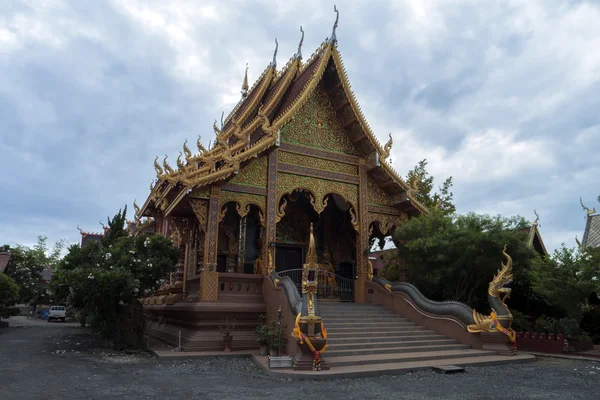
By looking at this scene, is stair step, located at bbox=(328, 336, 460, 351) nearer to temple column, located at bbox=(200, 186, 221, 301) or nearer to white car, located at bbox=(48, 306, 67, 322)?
temple column, located at bbox=(200, 186, 221, 301)

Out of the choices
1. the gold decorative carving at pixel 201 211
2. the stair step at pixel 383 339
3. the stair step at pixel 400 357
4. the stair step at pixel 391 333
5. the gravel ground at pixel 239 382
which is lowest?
the gravel ground at pixel 239 382

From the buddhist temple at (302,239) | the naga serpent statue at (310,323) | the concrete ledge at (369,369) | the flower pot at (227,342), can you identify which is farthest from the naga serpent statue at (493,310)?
the flower pot at (227,342)

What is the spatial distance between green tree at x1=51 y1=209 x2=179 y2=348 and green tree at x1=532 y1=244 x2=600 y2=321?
8.89 m

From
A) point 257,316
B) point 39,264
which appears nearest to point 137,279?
point 257,316

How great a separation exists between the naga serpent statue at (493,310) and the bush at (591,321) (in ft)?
16.1

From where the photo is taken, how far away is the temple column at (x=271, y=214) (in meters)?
11.2

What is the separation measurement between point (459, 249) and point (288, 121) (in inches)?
206

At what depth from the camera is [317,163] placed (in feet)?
41.3

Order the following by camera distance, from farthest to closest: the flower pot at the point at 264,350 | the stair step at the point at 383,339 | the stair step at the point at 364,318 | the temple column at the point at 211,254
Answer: the temple column at the point at 211,254, the stair step at the point at 364,318, the flower pot at the point at 264,350, the stair step at the point at 383,339

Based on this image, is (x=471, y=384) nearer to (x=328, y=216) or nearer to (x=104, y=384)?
(x=104, y=384)

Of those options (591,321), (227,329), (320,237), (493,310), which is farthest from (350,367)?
(591,321)

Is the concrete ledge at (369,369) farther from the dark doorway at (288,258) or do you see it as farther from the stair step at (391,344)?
the dark doorway at (288,258)

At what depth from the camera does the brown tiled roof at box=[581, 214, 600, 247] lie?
18.8 meters

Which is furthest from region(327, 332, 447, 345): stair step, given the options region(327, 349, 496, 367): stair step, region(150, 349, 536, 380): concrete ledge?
region(150, 349, 536, 380): concrete ledge
